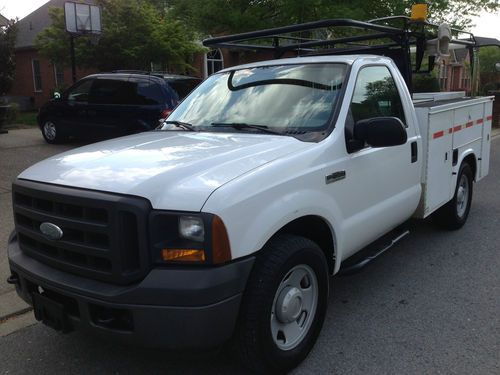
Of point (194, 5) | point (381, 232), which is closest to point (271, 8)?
point (194, 5)

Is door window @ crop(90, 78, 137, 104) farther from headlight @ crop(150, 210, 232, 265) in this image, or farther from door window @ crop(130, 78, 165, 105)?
headlight @ crop(150, 210, 232, 265)

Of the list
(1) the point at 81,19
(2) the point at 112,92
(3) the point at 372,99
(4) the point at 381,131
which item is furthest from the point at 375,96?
(1) the point at 81,19

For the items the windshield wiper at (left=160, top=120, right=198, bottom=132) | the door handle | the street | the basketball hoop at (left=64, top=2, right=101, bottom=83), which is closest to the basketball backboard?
the basketball hoop at (left=64, top=2, right=101, bottom=83)

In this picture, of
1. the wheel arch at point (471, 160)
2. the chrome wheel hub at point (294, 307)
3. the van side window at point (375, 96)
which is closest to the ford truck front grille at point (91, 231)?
the chrome wheel hub at point (294, 307)

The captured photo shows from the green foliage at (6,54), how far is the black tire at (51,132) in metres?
7.78

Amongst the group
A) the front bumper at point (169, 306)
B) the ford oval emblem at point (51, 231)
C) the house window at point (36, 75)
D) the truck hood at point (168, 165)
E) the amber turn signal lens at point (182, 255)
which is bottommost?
the front bumper at point (169, 306)

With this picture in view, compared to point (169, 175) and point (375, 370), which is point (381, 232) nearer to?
point (375, 370)

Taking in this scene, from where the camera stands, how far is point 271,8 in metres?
11.3

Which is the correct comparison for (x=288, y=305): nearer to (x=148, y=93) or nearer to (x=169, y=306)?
(x=169, y=306)

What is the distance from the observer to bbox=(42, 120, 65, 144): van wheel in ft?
39.9

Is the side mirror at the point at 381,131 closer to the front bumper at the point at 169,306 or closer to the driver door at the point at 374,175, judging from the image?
the driver door at the point at 374,175

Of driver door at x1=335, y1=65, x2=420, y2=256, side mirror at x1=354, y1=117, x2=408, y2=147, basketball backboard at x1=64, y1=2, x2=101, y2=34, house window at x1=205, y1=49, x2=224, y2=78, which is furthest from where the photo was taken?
house window at x1=205, y1=49, x2=224, y2=78

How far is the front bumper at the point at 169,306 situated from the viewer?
8.03 ft

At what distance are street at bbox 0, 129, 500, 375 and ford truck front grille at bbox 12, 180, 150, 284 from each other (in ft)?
1.87
